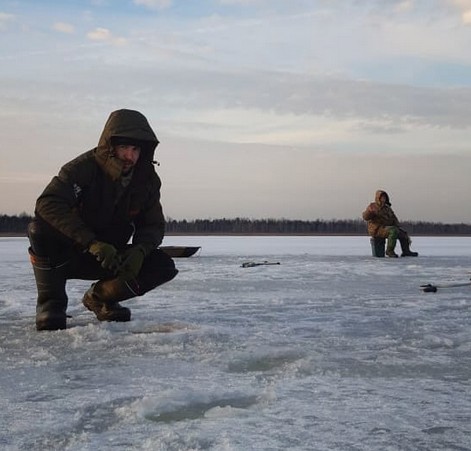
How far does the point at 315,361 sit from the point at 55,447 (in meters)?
1.33

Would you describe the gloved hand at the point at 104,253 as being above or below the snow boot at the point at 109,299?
above

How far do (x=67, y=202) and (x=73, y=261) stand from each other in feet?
1.58

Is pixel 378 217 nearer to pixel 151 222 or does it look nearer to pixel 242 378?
pixel 151 222

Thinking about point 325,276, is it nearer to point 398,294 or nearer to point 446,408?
point 398,294

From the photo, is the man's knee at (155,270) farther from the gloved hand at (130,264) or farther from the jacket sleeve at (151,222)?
the gloved hand at (130,264)

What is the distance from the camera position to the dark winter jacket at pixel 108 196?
3416 mm

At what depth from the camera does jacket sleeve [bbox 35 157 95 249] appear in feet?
11.1

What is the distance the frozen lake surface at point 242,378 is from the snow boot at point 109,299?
0.37ft

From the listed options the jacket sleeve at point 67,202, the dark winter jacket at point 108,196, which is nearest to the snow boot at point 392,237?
the dark winter jacket at point 108,196

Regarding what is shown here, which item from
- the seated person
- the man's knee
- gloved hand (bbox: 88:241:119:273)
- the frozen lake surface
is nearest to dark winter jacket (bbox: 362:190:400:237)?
the seated person

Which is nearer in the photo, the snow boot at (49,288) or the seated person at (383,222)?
the snow boot at (49,288)

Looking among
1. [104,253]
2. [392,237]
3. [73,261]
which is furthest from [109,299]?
[392,237]

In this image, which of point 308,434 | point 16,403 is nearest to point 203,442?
point 308,434

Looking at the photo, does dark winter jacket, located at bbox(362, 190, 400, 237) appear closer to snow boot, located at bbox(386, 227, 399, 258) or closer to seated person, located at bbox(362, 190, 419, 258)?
seated person, located at bbox(362, 190, 419, 258)
